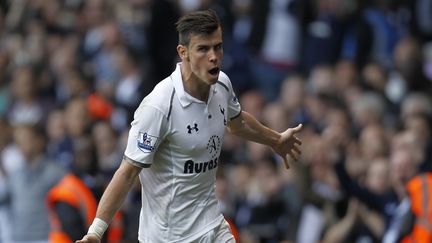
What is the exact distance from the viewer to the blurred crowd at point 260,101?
12078 millimetres

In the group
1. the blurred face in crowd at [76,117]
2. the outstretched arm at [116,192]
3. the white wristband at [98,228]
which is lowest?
the blurred face in crowd at [76,117]

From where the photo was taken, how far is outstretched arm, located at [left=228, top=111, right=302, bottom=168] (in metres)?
8.45

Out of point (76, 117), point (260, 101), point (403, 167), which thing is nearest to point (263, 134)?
point (403, 167)

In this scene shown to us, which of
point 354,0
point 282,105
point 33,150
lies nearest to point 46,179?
point 33,150

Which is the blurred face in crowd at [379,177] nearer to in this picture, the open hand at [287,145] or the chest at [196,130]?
the open hand at [287,145]

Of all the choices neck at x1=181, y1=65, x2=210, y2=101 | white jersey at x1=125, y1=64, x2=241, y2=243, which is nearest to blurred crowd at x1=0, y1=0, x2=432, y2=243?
white jersey at x1=125, y1=64, x2=241, y2=243

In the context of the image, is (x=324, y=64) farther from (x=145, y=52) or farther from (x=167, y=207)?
(x=167, y=207)

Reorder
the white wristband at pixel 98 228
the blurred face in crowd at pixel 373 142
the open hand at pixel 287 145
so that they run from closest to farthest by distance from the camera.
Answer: the white wristband at pixel 98 228 → the open hand at pixel 287 145 → the blurred face in crowd at pixel 373 142

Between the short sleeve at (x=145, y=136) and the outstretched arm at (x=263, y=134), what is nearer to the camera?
the short sleeve at (x=145, y=136)

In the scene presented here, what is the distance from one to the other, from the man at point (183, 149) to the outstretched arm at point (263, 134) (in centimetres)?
31

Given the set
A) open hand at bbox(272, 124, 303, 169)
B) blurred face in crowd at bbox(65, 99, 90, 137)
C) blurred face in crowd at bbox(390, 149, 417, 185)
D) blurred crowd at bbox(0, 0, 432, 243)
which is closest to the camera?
open hand at bbox(272, 124, 303, 169)

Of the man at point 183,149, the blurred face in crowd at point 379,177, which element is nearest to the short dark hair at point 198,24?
the man at point 183,149

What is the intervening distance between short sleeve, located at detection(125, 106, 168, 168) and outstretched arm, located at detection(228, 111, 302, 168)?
2.78 ft

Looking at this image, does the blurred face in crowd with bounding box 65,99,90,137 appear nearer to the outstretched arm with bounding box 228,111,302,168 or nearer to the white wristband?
the outstretched arm with bounding box 228,111,302,168
